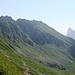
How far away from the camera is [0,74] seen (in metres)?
40.7

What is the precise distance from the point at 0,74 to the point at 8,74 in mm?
1904

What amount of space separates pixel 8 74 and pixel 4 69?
135cm

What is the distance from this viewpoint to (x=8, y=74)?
4188cm

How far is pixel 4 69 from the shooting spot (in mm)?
42094

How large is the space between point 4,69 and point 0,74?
174cm
